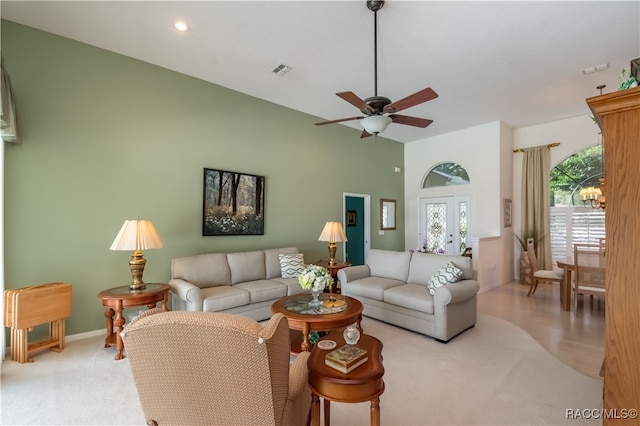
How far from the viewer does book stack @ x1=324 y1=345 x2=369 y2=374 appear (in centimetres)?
151

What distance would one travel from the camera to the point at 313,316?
2.67 metres

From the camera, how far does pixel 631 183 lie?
1178mm

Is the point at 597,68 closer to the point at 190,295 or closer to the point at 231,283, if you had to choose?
the point at 231,283

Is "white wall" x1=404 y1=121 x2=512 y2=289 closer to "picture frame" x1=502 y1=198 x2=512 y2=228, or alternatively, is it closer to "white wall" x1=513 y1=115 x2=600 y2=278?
"picture frame" x1=502 y1=198 x2=512 y2=228

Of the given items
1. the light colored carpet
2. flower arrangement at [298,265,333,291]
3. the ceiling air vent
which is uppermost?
the ceiling air vent

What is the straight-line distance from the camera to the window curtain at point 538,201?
6301mm

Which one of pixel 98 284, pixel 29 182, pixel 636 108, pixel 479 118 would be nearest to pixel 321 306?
pixel 636 108

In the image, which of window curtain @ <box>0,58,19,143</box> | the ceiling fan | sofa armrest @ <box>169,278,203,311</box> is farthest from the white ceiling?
sofa armrest @ <box>169,278,203,311</box>

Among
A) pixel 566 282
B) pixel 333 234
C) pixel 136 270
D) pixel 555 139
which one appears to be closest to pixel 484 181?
pixel 555 139

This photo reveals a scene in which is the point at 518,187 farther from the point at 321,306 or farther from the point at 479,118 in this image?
the point at 321,306

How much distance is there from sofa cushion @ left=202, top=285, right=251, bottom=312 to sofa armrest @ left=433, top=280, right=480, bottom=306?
88.3 inches

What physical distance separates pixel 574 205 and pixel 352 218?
4647mm

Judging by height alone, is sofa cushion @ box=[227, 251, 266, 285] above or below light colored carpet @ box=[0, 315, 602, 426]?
above

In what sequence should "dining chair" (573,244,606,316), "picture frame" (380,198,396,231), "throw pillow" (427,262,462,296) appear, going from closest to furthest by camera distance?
1. "throw pillow" (427,262,462,296)
2. "dining chair" (573,244,606,316)
3. "picture frame" (380,198,396,231)
